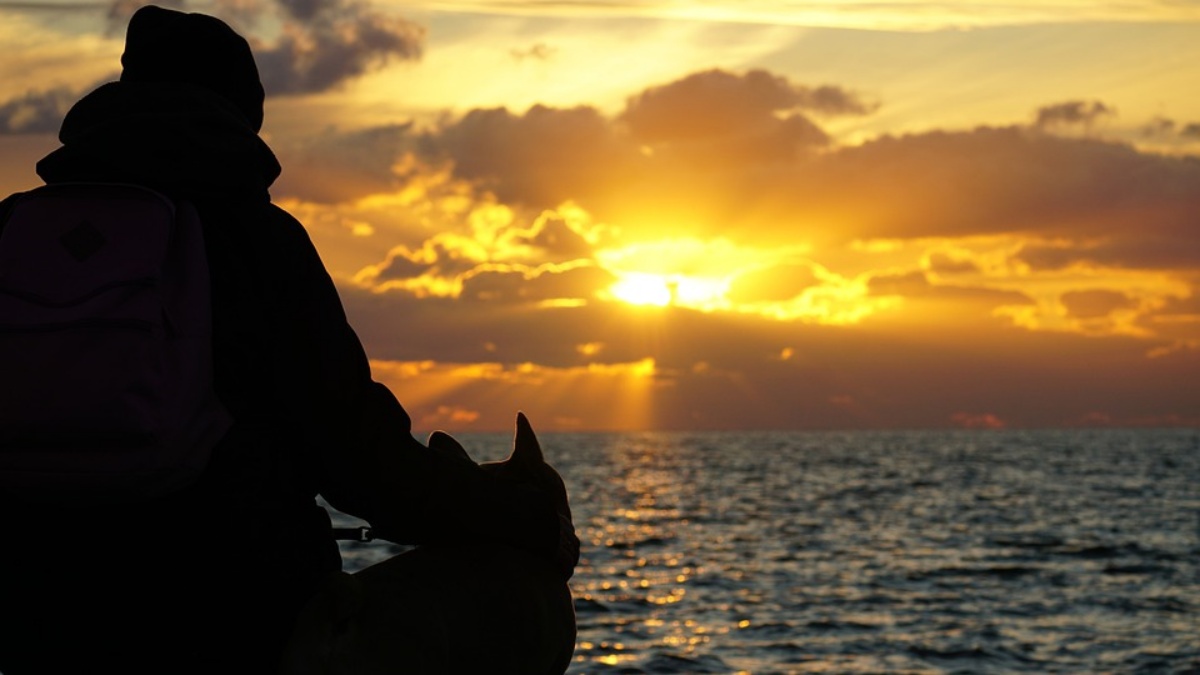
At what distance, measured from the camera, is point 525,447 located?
3084mm

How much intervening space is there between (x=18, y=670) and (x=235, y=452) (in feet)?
1.91

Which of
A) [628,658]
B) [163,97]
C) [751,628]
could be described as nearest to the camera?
[163,97]

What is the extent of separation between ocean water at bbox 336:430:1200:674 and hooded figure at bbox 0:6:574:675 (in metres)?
14.2

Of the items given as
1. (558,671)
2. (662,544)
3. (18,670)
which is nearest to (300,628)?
(18,670)

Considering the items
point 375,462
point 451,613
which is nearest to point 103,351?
point 375,462

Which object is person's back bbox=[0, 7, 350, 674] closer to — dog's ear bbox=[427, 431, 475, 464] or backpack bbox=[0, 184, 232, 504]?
backpack bbox=[0, 184, 232, 504]

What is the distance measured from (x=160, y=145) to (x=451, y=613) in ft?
3.44

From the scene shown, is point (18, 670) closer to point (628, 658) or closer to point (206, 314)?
point (206, 314)

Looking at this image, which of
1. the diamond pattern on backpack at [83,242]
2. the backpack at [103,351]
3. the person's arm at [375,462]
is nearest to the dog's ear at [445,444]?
the person's arm at [375,462]

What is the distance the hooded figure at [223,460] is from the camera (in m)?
2.33

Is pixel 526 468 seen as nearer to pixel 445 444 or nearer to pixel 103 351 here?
pixel 445 444

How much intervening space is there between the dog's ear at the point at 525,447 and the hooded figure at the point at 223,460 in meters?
0.43

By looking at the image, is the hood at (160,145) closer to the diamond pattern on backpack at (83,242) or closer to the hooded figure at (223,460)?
the hooded figure at (223,460)

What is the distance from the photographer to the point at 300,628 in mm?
2420
